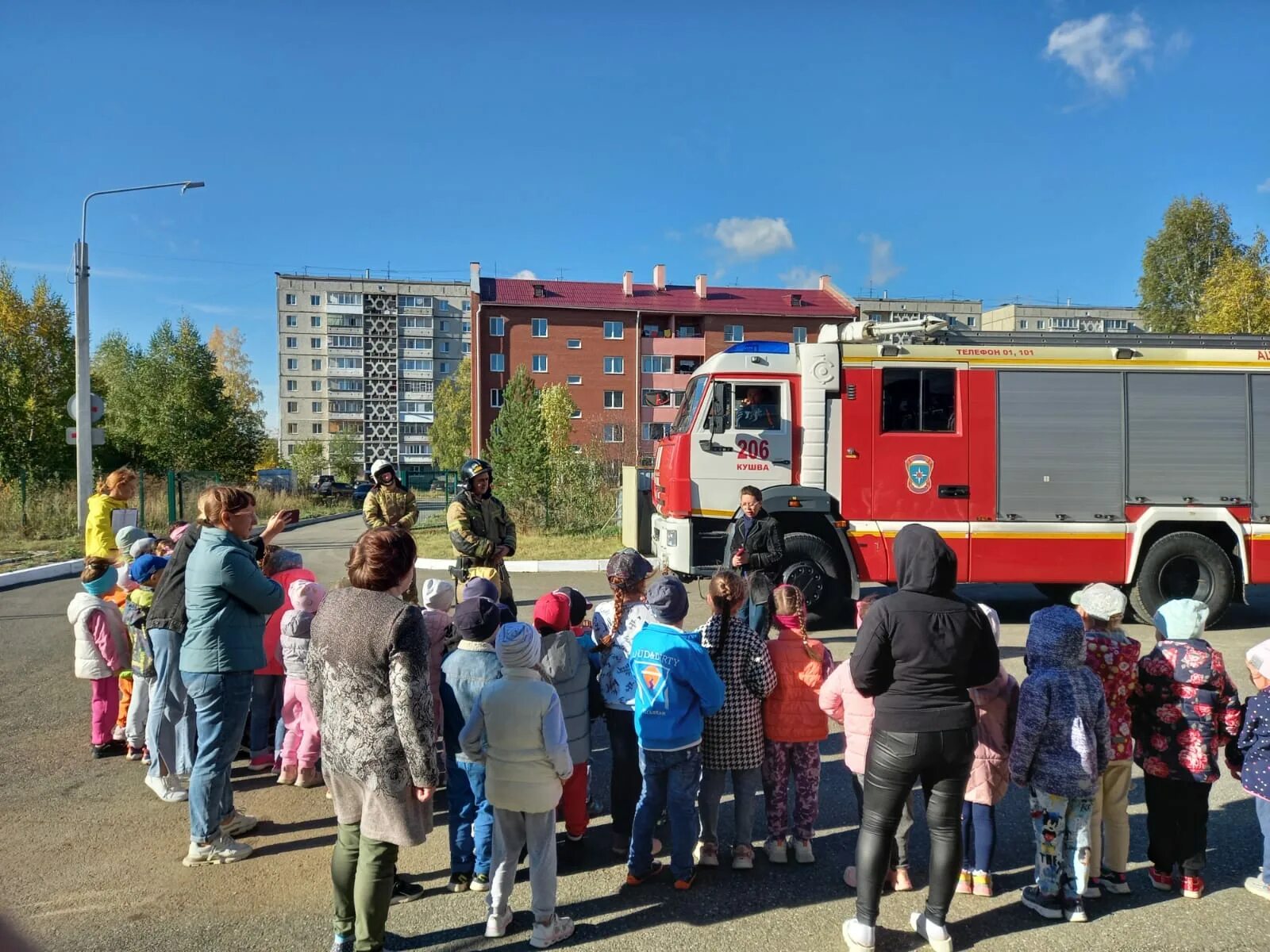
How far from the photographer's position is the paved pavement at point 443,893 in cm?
331

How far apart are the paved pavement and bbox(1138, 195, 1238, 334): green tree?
3450 cm

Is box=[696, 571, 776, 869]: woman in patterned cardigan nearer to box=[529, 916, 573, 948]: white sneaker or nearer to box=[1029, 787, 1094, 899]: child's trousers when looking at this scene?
box=[529, 916, 573, 948]: white sneaker

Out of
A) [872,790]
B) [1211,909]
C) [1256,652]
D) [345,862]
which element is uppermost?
[1256,652]

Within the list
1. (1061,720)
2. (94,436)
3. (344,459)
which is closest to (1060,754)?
(1061,720)

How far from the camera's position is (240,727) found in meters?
3.99

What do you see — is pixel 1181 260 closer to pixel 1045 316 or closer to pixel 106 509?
pixel 106 509

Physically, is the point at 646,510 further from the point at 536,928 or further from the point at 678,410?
the point at 536,928

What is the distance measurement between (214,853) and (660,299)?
5453 cm

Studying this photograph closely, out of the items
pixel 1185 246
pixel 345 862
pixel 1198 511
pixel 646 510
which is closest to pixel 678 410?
pixel 646 510

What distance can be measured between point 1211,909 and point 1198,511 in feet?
23.1

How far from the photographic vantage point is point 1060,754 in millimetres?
3363

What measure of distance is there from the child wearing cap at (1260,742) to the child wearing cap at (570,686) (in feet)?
9.43

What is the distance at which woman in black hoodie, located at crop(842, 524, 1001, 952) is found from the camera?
3.04 meters

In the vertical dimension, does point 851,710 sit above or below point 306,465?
below
